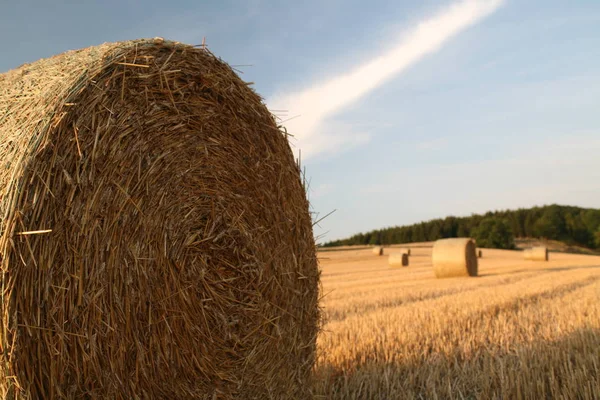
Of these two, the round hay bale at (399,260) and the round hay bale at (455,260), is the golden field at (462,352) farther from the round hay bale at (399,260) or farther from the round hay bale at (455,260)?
the round hay bale at (399,260)

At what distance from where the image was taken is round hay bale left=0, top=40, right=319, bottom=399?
241cm

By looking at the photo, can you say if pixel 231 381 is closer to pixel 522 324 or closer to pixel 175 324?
pixel 175 324

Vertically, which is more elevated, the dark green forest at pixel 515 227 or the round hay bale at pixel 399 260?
the dark green forest at pixel 515 227

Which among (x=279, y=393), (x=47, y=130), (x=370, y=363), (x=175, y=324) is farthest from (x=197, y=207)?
(x=370, y=363)

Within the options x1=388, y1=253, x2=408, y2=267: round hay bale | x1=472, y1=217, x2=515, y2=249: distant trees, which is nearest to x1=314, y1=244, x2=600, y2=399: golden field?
x1=388, y1=253, x2=408, y2=267: round hay bale

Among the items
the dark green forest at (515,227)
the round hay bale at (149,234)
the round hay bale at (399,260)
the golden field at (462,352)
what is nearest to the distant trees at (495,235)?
the dark green forest at (515,227)

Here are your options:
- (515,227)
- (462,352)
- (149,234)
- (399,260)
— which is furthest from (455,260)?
(515,227)

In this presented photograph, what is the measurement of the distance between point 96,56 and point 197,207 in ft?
3.40

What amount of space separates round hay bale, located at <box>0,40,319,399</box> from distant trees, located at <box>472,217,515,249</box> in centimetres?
4242

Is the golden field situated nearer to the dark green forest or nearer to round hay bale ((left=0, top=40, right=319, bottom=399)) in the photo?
round hay bale ((left=0, top=40, right=319, bottom=399))

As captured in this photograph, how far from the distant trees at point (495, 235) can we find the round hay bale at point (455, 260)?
29.8 metres

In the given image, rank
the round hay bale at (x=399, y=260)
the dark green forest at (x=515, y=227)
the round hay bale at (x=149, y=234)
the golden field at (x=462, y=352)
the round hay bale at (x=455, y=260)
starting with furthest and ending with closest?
1. the dark green forest at (x=515, y=227)
2. the round hay bale at (x=399, y=260)
3. the round hay bale at (x=455, y=260)
4. the golden field at (x=462, y=352)
5. the round hay bale at (x=149, y=234)

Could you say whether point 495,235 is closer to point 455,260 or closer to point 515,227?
point 515,227

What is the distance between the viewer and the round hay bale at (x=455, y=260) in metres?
14.8
